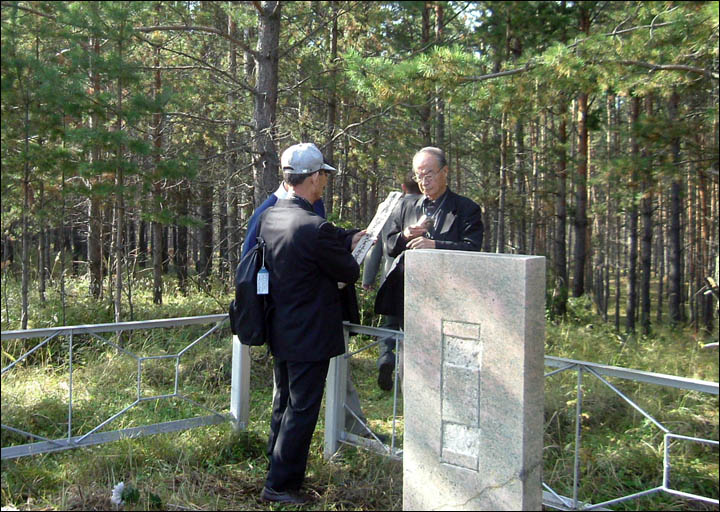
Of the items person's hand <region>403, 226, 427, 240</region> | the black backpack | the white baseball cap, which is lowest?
the black backpack

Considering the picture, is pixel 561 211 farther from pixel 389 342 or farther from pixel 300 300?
pixel 300 300

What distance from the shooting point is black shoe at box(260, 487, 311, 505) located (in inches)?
135

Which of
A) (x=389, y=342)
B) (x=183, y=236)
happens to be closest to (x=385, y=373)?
(x=389, y=342)

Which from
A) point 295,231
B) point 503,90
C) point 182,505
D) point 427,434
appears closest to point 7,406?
point 182,505

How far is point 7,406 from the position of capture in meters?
4.70

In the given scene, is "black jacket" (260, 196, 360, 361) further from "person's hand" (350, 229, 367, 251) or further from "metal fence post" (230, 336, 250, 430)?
"metal fence post" (230, 336, 250, 430)

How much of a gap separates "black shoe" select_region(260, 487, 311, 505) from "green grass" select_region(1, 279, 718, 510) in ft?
0.19

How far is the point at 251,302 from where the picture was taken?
343 centimetres

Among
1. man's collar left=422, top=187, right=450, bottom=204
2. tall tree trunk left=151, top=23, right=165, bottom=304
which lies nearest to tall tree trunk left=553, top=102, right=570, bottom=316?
tall tree trunk left=151, top=23, right=165, bottom=304

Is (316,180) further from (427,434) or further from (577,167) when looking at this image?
(577,167)

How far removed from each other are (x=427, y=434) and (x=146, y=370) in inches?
162

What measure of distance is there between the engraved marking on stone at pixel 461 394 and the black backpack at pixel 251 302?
1.13m

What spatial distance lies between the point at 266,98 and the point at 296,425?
4.24 m

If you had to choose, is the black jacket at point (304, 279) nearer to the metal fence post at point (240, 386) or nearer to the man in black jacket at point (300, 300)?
the man in black jacket at point (300, 300)
